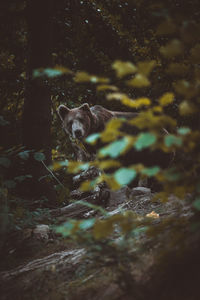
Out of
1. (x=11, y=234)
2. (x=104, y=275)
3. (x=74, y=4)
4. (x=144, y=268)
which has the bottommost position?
(x=11, y=234)

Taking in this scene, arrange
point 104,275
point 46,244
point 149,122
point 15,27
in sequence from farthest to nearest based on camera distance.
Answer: point 15,27
point 46,244
point 104,275
point 149,122

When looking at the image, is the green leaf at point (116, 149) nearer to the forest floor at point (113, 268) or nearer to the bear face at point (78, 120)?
the forest floor at point (113, 268)

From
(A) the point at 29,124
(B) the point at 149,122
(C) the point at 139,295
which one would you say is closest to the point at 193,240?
(C) the point at 139,295

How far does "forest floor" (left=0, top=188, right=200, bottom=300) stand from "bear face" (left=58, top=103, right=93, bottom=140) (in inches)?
98.0

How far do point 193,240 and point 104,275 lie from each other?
800mm

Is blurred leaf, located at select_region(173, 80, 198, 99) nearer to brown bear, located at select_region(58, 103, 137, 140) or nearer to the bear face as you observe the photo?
brown bear, located at select_region(58, 103, 137, 140)

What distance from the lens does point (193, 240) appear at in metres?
1.38

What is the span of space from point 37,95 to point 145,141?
14.5 ft

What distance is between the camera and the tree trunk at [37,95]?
196 inches

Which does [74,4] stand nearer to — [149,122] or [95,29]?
[95,29]

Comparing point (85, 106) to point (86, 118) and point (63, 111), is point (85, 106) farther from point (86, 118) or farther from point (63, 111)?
point (63, 111)

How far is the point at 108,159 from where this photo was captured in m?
1.38

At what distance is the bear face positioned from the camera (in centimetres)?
601

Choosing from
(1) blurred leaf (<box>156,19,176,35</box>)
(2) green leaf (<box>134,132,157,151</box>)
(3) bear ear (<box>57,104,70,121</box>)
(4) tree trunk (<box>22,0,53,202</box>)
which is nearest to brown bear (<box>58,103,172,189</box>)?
(3) bear ear (<box>57,104,70,121</box>)
